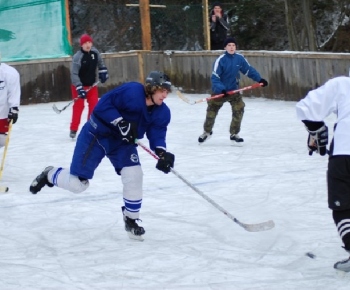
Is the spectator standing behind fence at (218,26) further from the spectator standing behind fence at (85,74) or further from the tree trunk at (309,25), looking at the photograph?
the spectator standing behind fence at (85,74)

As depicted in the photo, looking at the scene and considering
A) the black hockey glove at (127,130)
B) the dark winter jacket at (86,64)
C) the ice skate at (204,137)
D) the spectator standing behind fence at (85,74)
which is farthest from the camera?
the dark winter jacket at (86,64)

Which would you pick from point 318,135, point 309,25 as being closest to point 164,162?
point 318,135

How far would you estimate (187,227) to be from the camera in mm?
5555

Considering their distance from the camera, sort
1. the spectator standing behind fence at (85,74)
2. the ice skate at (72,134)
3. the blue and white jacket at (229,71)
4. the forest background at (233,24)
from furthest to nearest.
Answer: the forest background at (233,24)
the spectator standing behind fence at (85,74)
the ice skate at (72,134)
the blue and white jacket at (229,71)

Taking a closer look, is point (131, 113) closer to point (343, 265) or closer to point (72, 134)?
point (343, 265)

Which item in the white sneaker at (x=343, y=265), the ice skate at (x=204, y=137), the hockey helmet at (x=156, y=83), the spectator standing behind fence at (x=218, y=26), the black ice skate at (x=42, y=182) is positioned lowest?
the white sneaker at (x=343, y=265)

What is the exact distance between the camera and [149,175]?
7.52 m

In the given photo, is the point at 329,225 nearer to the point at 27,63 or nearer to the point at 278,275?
the point at 278,275

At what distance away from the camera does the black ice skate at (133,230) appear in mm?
5242

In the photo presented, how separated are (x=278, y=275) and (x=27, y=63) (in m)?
10.2

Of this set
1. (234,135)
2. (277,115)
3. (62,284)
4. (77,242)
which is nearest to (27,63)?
(277,115)

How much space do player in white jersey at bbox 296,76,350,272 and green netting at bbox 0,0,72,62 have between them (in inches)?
403

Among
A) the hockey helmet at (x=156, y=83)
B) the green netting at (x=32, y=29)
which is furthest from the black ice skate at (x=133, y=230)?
the green netting at (x=32, y=29)

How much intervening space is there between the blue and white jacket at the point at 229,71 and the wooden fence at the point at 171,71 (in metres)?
3.45
